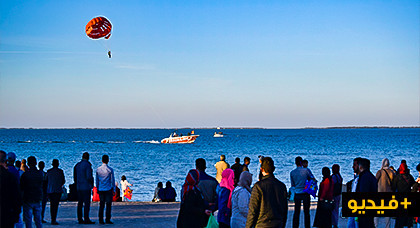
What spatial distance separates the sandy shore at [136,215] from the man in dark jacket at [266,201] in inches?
225

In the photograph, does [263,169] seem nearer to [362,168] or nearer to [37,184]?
[362,168]

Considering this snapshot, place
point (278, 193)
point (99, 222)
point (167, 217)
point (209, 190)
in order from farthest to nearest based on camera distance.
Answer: point (167, 217), point (99, 222), point (209, 190), point (278, 193)

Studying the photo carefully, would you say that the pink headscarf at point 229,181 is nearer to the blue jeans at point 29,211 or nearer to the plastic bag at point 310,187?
the plastic bag at point 310,187

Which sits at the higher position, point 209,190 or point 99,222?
point 209,190

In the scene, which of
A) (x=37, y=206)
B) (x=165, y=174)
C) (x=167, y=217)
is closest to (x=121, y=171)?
(x=165, y=174)

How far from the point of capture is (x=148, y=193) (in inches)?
1328

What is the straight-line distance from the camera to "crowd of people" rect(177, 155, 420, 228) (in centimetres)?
703

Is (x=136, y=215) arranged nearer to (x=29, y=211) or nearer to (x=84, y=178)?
(x=84, y=178)

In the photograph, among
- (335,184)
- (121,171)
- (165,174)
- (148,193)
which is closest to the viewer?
(335,184)

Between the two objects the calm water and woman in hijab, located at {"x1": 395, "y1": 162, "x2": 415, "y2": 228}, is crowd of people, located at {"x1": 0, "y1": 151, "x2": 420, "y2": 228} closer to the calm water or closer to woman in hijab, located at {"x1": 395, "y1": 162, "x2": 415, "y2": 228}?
woman in hijab, located at {"x1": 395, "y1": 162, "x2": 415, "y2": 228}

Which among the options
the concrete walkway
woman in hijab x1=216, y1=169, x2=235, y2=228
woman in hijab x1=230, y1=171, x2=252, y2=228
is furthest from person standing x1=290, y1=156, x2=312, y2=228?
woman in hijab x1=230, y1=171, x2=252, y2=228

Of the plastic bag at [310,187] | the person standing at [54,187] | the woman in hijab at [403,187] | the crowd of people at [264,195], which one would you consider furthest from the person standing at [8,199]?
the woman in hijab at [403,187]

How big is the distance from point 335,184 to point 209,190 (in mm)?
3725

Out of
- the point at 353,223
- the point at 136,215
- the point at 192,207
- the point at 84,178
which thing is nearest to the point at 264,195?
the point at 192,207
